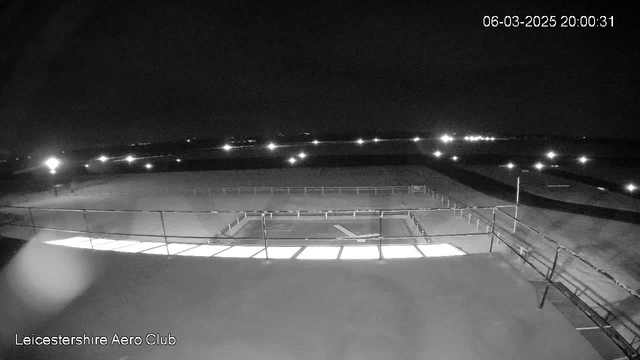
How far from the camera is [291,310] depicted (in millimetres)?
3273

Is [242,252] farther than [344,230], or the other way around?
[344,230]

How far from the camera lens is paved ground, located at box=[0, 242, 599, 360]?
2.74 m

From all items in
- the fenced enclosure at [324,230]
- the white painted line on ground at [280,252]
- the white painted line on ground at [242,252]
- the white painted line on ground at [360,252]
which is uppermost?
the white painted line on ground at [360,252]

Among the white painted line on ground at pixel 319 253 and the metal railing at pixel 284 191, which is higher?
the white painted line on ground at pixel 319 253

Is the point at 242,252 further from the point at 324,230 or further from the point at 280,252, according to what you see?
the point at 324,230

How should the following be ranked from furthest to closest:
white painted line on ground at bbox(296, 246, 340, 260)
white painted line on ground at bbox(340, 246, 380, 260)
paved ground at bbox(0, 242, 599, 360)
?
white painted line on ground at bbox(296, 246, 340, 260) < white painted line on ground at bbox(340, 246, 380, 260) < paved ground at bbox(0, 242, 599, 360)

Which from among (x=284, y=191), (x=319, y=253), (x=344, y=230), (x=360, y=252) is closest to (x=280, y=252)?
(x=319, y=253)

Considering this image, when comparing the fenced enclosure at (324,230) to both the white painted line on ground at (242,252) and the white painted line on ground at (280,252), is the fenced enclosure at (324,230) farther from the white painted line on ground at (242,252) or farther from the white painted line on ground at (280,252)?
the white painted line on ground at (280,252)

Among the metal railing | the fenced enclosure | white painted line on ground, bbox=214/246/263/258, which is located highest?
white painted line on ground, bbox=214/246/263/258

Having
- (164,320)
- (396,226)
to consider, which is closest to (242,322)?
(164,320)

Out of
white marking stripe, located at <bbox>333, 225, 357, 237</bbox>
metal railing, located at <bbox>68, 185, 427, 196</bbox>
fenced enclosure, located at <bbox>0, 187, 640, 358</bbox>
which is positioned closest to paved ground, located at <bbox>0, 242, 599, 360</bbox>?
fenced enclosure, located at <bbox>0, 187, 640, 358</bbox>

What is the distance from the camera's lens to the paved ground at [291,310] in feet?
9.00

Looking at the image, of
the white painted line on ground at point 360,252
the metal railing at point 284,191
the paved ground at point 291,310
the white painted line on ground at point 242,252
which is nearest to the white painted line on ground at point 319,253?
the white painted line on ground at point 360,252

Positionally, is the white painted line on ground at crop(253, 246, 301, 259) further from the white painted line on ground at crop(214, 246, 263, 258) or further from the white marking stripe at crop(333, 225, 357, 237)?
the white marking stripe at crop(333, 225, 357, 237)
